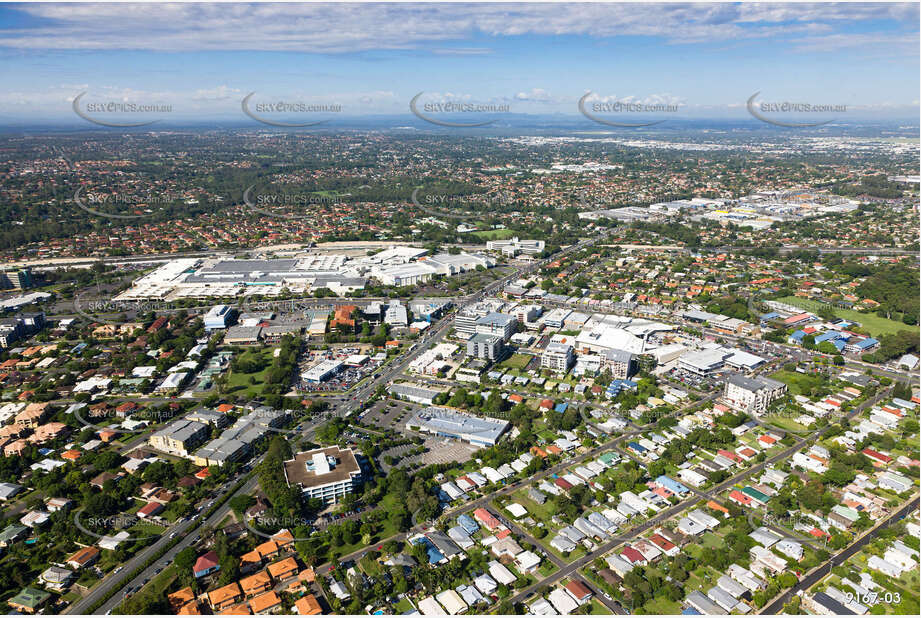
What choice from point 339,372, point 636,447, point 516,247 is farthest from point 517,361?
point 516,247

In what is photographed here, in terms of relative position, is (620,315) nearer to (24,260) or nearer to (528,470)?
(528,470)

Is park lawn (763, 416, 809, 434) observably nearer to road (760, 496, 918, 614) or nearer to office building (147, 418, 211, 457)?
road (760, 496, 918, 614)

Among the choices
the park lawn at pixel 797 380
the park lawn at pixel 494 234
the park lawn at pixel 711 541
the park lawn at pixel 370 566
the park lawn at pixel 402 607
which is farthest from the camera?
the park lawn at pixel 494 234

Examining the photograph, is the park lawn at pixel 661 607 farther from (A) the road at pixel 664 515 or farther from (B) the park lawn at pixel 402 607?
(B) the park lawn at pixel 402 607

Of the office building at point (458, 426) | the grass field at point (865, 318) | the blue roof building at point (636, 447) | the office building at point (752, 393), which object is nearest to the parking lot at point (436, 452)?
the office building at point (458, 426)

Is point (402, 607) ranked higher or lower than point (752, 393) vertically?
lower

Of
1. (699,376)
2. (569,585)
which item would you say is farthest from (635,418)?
(569,585)

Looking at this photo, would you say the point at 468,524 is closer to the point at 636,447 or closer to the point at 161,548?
the point at 636,447
